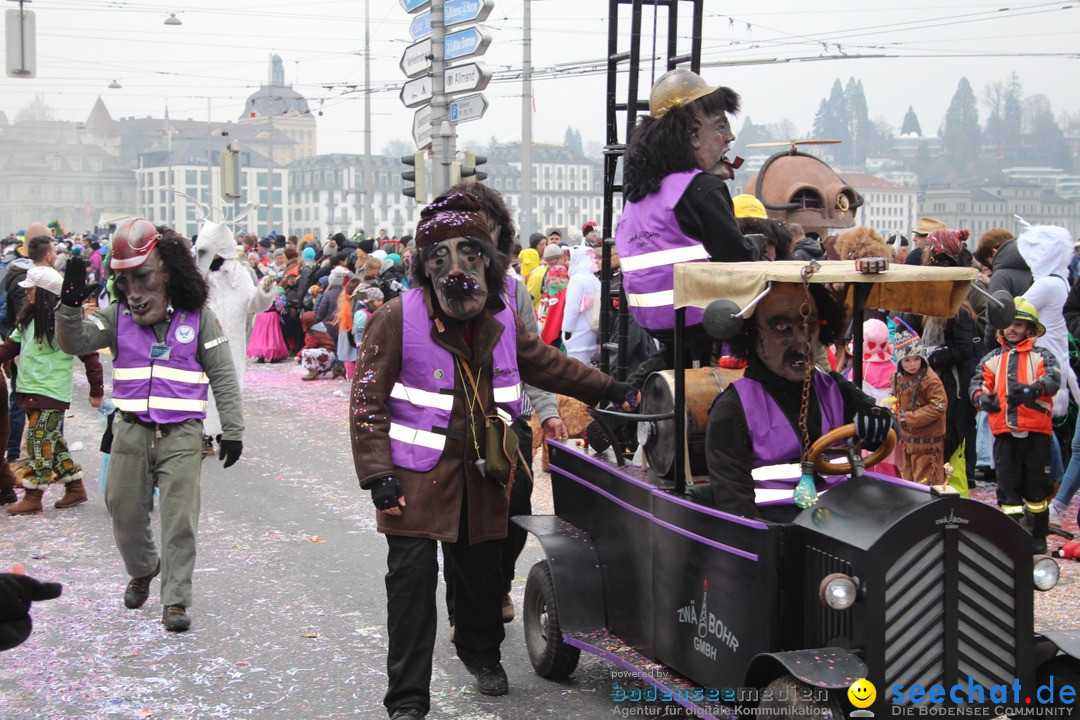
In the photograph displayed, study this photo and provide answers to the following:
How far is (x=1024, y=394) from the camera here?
7828 millimetres

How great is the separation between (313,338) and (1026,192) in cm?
2604

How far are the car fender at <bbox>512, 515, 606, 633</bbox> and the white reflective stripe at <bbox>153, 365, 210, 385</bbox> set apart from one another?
226cm

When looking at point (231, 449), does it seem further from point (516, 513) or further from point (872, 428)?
point (872, 428)

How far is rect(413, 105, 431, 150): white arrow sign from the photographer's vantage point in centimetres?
1419

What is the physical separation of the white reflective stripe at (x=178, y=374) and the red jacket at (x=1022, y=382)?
4.89m

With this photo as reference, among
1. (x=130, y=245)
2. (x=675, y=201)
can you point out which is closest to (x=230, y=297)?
(x=130, y=245)

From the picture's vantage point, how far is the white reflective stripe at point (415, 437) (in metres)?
5.06

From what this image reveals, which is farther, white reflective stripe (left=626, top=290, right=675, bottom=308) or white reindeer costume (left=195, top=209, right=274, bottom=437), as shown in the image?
white reindeer costume (left=195, top=209, right=274, bottom=437)

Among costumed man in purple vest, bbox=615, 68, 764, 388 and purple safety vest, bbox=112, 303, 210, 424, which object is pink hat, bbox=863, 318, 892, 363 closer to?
costumed man in purple vest, bbox=615, 68, 764, 388

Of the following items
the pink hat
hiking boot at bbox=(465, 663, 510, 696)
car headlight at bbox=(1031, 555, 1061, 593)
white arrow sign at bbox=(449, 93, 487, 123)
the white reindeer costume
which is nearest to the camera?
car headlight at bbox=(1031, 555, 1061, 593)

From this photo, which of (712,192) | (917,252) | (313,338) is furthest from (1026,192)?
(712,192)

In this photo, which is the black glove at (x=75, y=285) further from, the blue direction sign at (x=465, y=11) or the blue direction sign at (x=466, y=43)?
the blue direction sign at (x=465, y=11)

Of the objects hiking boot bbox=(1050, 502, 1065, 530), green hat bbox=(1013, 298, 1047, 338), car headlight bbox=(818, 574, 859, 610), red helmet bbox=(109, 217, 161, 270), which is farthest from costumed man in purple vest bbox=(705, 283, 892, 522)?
hiking boot bbox=(1050, 502, 1065, 530)

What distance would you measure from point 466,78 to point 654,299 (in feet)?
28.6
